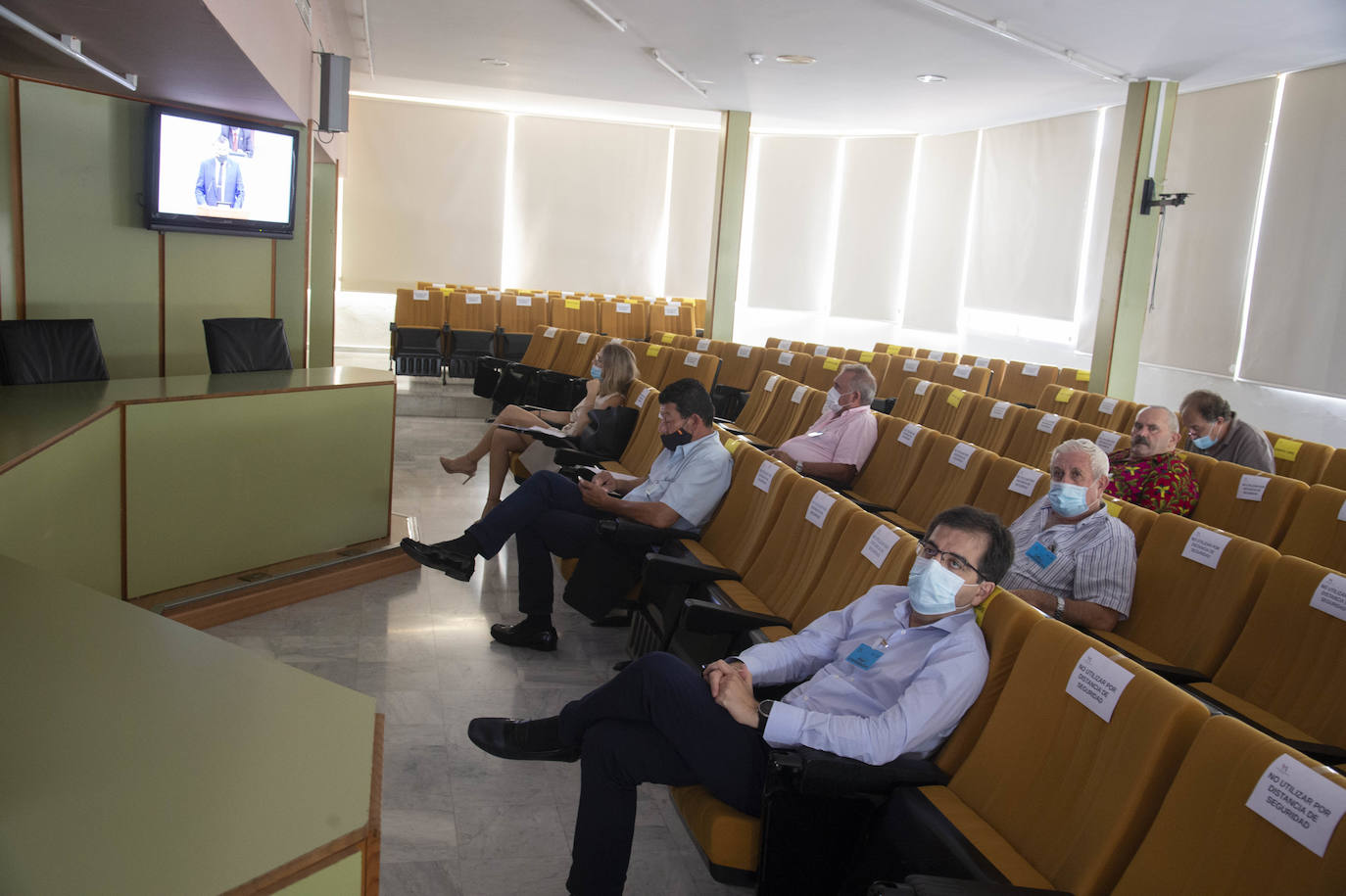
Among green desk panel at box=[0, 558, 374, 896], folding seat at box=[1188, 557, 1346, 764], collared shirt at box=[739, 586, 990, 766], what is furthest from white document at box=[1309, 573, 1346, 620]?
green desk panel at box=[0, 558, 374, 896]

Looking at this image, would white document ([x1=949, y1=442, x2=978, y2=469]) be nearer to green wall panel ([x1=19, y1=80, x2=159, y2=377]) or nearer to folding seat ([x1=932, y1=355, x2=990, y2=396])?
folding seat ([x1=932, y1=355, x2=990, y2=396])

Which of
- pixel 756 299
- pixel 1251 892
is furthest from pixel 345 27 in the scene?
pixel 1251 892

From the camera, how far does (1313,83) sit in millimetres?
7398

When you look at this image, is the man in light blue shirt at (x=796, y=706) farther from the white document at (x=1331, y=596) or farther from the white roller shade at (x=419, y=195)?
the white roller shade at (x=419, y=195)

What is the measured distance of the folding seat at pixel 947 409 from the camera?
5941 mm

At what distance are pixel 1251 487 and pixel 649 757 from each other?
310cm

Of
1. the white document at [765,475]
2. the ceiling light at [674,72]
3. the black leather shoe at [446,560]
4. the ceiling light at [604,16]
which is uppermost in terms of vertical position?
the ceiling light at [674,72]

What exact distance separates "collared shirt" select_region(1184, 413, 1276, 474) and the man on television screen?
596cm

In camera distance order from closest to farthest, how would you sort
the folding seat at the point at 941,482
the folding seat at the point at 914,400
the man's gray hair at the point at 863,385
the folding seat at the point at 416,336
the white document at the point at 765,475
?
the white document at the point at 765,475 → the folding seat at the point at 941,482 → the man's gray hair at the point at 863,385 → the folding seat at the point at 914,400 → the folding seat at the point at 416,336

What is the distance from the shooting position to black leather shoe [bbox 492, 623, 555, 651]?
3.83 m

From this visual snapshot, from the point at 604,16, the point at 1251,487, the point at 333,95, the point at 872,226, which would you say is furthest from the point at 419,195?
the point at 1251,487

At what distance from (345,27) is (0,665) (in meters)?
8.48

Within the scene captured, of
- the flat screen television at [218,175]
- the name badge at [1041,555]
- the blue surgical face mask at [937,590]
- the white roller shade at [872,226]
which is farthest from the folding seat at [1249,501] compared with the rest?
the white roller shade at [872,226]

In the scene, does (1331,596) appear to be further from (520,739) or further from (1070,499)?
(520,739)
